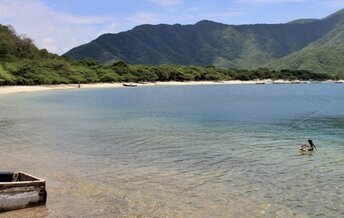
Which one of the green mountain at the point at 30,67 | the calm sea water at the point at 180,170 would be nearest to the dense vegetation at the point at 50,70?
the green mountain at the point at 30,67

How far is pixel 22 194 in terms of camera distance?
1381 cm

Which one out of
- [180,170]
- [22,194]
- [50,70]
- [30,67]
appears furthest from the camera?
[50,70]

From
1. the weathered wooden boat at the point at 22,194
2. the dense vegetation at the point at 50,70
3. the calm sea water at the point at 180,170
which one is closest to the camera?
the weathered wooden boat at the point at 22,194

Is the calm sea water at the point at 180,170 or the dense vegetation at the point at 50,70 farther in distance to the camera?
the dense vegetation at the point at 50,70

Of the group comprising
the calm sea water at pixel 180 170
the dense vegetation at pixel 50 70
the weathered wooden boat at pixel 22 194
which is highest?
the dense vegetation at pixel 50 70

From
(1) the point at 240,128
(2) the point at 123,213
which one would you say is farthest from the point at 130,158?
(1) the point at 240,128

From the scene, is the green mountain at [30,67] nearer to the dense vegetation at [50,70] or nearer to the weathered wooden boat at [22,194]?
the dense vegetation at [50,70]

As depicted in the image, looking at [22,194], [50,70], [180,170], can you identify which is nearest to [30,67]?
[50,70]

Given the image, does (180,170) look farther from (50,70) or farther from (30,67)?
(50,70)

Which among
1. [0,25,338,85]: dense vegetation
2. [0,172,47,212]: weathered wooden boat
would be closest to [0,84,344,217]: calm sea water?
[0,172,47,212]: weathered wooden boat

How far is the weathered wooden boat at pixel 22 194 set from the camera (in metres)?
13.5

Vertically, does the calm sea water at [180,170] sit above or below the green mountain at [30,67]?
below

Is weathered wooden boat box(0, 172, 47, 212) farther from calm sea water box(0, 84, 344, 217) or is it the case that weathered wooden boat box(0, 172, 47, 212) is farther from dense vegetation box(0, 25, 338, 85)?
dense vegetation box(0, 25, 338, 85)

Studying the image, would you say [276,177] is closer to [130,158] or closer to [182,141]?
[130,158]
